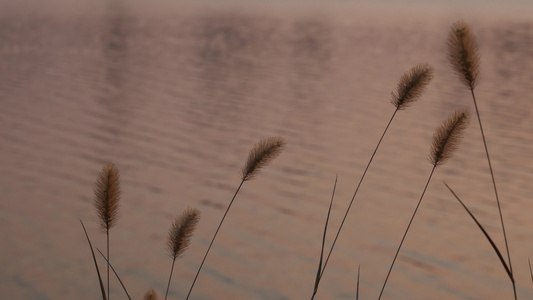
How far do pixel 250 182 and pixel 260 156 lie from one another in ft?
25.7

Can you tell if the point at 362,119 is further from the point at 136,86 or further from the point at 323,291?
the point at 323,291

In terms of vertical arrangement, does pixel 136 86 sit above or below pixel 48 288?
above

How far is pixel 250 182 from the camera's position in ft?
32.0

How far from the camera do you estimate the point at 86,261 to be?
7004 millimetres

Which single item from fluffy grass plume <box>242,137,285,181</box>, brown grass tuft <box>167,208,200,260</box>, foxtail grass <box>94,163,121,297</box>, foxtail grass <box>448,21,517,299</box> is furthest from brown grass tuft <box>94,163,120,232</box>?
foxtail grass <box>448,21,517,299</box>

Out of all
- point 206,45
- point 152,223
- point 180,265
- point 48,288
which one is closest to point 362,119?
point 152,223

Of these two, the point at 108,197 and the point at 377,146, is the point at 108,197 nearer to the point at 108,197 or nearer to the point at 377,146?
the point at 108,197

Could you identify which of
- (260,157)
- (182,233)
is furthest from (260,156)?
(182,233)

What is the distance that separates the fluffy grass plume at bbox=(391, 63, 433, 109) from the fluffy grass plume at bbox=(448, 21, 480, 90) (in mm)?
145

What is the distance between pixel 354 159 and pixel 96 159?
309 centimetres

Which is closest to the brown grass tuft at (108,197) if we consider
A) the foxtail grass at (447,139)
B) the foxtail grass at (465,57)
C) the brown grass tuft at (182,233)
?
the brown grass tuft at (182,233)

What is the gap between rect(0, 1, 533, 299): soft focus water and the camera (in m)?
6.94

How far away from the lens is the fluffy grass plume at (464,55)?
1.88 metres

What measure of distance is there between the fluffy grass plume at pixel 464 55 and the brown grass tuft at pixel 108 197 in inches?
28.9
